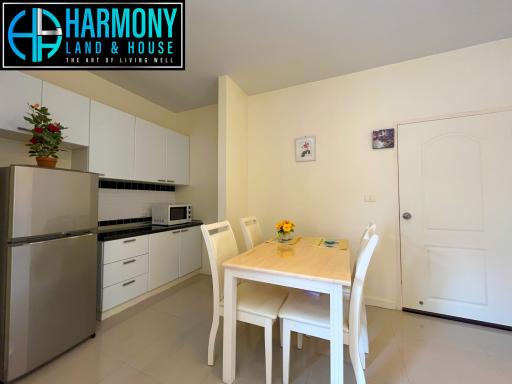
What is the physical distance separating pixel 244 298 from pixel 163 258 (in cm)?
150

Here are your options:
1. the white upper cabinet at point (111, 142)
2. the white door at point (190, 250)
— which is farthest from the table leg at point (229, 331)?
the white upper cabinet at point (111, 142)

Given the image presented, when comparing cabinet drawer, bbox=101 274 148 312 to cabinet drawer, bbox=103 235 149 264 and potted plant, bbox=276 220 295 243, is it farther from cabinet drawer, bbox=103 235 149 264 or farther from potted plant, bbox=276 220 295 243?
potted plant, bbox=276 220 295 243

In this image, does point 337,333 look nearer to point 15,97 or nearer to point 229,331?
point 229,331

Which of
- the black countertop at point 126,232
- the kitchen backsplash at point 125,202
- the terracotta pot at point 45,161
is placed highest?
the terracotta pot at point 45,161

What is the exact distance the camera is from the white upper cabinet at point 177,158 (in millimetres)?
3045

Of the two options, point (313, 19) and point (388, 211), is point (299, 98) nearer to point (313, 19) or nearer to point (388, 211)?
point (313, 19)

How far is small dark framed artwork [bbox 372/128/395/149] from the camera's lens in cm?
224

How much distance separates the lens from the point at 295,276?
1.17 metres

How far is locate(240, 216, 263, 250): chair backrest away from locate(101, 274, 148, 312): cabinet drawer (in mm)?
1254

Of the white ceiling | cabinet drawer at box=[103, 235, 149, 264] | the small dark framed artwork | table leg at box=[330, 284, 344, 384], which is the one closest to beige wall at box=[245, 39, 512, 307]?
the small dark framed artwork

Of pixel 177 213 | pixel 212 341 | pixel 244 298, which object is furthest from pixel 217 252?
pixel 177 213

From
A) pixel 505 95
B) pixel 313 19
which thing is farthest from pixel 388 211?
pixel 313 19

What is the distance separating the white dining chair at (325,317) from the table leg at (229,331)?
0.31m

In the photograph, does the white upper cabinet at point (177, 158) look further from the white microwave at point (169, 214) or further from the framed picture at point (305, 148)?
the framed picture at point (305, 148)
